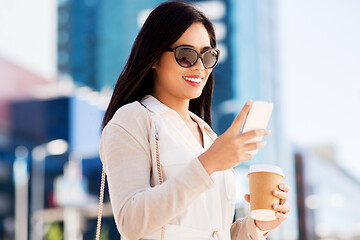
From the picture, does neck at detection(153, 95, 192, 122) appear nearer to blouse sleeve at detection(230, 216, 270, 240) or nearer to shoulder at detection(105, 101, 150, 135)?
shoulder at detection(105, 101, 150, 135)

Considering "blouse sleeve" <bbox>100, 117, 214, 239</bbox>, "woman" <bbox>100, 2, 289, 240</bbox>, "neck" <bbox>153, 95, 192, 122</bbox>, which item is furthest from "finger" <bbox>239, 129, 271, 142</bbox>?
"neck" <bbox>153, 95, 192, 122</bbox>

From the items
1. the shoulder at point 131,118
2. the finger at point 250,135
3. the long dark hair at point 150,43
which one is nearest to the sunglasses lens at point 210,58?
the long dark hair at point 150,43

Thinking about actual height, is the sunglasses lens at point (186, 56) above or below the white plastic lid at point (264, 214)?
above

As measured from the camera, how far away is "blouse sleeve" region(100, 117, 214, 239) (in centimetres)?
170

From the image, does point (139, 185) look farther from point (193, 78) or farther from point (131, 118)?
point (193, 78)

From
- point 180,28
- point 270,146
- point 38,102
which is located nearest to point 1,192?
point 38,102

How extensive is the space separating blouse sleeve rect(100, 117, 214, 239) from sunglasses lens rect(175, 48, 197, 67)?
294 millimetres

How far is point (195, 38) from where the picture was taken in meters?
2.13

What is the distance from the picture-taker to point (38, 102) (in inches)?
1564

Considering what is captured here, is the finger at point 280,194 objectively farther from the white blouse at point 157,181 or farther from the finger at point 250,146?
the finger at point 250,146

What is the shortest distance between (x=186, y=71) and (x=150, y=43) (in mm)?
168

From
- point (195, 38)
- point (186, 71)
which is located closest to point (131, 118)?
point (186, 71)

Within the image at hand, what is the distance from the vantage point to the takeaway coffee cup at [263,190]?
6.42 feet

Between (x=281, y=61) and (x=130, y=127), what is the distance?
130ft
